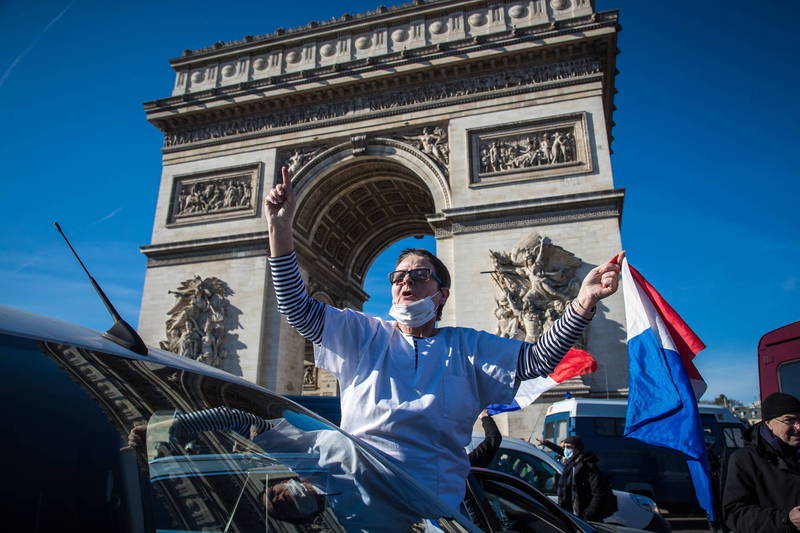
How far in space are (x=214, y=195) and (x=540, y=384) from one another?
16.0 meters

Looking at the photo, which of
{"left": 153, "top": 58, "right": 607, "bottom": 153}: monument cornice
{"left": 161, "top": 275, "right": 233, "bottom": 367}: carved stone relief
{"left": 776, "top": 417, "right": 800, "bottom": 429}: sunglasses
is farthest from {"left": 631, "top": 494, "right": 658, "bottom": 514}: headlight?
{"left": 161, "top": 275, "right": 233, "bottom": 367}: carved stone relief

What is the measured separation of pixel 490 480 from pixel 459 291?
33.6ft

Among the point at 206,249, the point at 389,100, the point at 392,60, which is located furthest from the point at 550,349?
the point at 206,249

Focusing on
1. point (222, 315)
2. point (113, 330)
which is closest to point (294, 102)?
point (222, 315)

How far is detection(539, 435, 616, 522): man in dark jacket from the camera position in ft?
16.9

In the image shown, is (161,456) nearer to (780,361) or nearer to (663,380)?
(663,380)

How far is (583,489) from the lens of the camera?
529 centimetres

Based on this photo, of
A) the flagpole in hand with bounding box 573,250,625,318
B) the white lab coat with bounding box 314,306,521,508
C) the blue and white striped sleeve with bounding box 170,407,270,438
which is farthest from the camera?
the flagpole in hand with bounding box 573,250,625,318

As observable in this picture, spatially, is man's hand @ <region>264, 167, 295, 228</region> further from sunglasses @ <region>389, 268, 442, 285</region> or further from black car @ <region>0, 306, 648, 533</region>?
black car @ <region>0, 306, 648, 533</region>

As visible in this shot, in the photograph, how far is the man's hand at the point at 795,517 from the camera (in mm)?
2410

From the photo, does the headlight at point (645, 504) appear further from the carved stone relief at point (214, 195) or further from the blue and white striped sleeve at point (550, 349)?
the carved stone relief at point (214, 195)

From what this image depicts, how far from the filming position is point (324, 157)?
16.0 m

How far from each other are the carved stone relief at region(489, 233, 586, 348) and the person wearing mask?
32.7 ft

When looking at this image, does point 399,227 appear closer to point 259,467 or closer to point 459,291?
point 459,291
